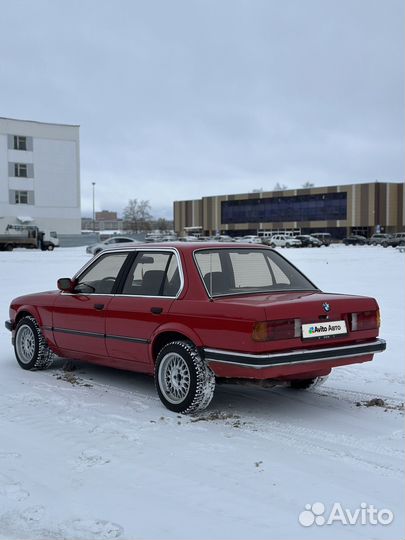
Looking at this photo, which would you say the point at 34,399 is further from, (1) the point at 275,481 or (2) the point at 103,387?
(1) the point at 275,481

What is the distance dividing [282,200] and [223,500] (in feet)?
350

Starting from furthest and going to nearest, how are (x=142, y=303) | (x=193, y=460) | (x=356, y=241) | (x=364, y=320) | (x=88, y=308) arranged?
(x=356, y=241)
(x=88, y=308)
(x=142, y=303)
(x=364, y=320)
(x=193, y=460)

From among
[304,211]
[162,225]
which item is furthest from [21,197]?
[162,225]

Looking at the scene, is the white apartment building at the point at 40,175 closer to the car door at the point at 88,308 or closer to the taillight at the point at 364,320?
the car door at the point at 88,308

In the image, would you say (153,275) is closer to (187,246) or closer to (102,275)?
(187,246)

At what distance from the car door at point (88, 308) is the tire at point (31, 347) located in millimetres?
348

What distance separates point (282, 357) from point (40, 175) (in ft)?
215

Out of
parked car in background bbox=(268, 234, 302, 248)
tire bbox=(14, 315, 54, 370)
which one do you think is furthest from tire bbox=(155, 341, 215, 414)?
parked car in background bbox=(268, 234, 302, 248)

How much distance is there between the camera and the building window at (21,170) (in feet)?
215

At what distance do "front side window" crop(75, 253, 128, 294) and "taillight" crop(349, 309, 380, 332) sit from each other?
8.20ft

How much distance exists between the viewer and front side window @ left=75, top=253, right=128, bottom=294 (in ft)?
21.9

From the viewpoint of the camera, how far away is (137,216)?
121250 mm

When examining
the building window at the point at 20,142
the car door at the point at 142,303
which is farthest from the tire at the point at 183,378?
the building window at the point at 20,142

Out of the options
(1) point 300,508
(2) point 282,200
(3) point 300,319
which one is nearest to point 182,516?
(1) point 300,508
